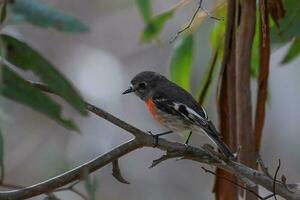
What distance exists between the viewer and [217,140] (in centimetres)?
212

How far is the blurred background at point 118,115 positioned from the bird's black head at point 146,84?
152 cm

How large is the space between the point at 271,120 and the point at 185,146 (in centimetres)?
358

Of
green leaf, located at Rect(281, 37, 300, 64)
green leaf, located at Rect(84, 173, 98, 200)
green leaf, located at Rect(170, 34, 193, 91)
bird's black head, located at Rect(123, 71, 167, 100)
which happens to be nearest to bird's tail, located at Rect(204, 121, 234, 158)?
green leaf, located at Rect(170, 34, 193, 91)

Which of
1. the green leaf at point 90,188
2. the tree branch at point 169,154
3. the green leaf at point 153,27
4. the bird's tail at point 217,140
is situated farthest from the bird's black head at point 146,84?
the green leaf at point 90,188

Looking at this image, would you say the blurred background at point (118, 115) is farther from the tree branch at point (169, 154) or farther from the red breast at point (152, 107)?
the tree branch at point (169, 154)

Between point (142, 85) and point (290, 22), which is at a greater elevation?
point (290, 22)

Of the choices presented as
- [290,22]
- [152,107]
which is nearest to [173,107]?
[152,107]

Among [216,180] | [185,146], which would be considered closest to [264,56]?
[216,180]

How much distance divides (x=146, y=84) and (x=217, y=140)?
84 cm

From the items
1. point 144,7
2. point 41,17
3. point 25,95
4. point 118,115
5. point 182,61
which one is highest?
point 41,17

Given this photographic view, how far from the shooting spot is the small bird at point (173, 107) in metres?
2.38

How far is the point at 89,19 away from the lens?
5.13 meters

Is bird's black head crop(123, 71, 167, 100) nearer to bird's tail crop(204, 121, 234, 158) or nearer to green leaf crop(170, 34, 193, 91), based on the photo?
green leaf crop(170, 34, 193, 91)

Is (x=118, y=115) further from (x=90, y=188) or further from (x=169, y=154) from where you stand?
(x=90, y=188)
